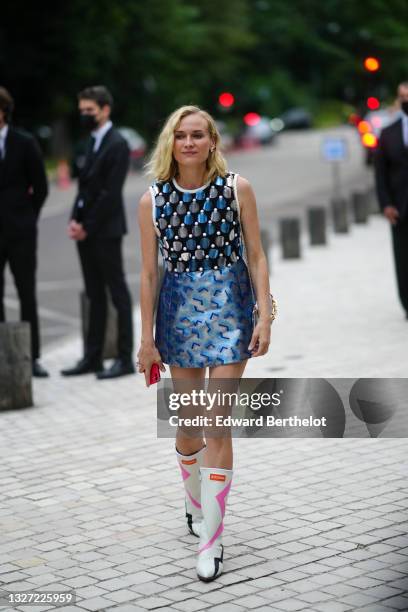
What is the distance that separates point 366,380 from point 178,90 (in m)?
60.5

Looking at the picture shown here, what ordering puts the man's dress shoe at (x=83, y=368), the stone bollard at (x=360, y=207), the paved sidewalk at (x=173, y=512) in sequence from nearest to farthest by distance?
the paved sidewalk at (x=173, y=512)
the man's dress shoe at (x=83, y=368)
the stone bollard at (x=360, y=207)

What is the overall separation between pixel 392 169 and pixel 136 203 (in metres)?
25.0

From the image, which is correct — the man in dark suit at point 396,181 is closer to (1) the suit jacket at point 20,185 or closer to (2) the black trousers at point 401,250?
(2) the black trousers at point 401,250

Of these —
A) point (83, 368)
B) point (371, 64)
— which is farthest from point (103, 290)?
point (371, 64)

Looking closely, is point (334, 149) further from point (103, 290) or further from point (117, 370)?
point (117, 370)

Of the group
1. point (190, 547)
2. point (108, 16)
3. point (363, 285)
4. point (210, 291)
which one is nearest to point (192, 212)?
point (210, 291)

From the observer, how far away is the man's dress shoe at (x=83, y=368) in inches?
398

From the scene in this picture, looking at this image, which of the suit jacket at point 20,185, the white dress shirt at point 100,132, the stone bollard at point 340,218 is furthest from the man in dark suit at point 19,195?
the stone bollard at point 340,218

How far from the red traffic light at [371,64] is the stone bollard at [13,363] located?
15586 millimetres

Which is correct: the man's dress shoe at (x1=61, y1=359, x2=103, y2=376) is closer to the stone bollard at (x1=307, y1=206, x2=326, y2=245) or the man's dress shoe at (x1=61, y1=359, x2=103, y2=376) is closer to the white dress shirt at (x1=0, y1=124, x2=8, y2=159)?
the white dress shirt at (x1=0, y1=124, x2=8, y2=159)

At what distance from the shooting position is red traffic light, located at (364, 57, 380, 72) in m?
23.4

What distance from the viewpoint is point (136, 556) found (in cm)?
560

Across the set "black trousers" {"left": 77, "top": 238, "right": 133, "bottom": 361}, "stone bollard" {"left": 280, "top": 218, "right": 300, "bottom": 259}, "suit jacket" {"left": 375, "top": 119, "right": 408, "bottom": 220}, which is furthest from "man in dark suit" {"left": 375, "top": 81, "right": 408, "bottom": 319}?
"stone bollard" {"left": 280, "top": 218, "right": 300, "bottom": 259}

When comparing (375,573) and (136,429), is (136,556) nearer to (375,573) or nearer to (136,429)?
(375,573)
